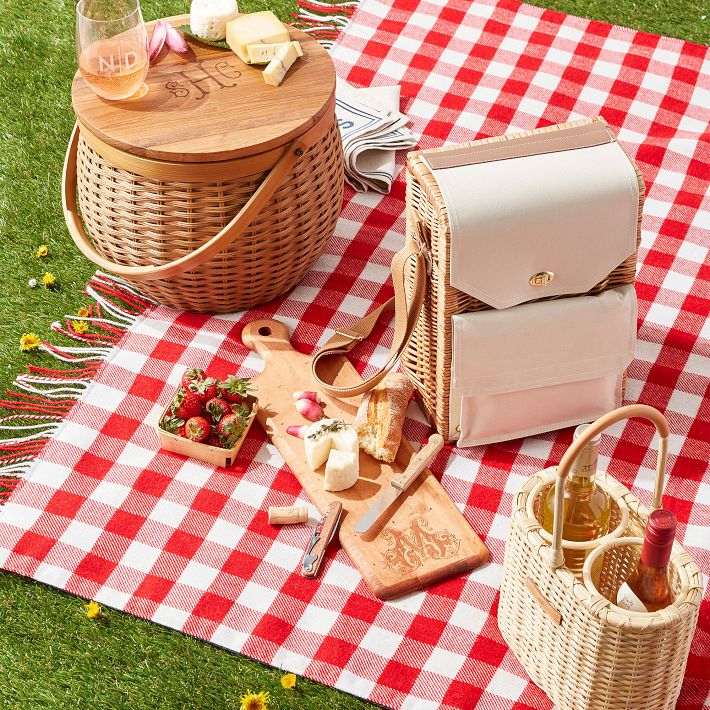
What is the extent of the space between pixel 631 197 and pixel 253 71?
0.93 metres

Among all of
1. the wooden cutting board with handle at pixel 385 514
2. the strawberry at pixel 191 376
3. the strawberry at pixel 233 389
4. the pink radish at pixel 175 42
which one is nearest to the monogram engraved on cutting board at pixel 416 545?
the wooden cutting board with handle at pixel 385 514

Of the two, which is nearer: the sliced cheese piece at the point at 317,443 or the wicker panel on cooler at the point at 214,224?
the sliced cheese piece at the point at 317,443

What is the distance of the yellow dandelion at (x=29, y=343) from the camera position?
2838 mm

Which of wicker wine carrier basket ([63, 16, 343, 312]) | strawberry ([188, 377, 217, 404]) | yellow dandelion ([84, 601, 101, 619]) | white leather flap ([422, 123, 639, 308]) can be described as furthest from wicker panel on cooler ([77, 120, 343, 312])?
yellow dandelion ([84, 601, 101, 619])

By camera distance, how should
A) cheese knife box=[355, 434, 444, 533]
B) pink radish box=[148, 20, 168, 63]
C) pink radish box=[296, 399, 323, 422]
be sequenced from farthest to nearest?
pink radish box=[148, 20, 168, 63], pink radish box=[296, 399, 323, 422], cheese knife box=[355, 434, 444, 533]

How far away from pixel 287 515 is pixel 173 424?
33cm

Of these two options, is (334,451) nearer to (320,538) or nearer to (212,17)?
(320,538)

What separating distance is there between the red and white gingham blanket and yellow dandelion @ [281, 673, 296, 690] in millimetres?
22

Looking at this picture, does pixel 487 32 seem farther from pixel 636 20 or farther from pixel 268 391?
pixel 268 391

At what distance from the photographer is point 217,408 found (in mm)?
2545

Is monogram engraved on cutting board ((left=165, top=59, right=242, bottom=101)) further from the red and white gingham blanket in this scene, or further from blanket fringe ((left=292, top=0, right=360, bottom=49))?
blanket fringe ((left=292, top=0, right=360, bottom=49))

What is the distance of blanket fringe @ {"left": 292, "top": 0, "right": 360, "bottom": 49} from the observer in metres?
3.66

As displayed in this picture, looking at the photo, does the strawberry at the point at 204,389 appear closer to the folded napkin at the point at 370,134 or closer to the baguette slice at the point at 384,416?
the baguette slice at the point at 384,416

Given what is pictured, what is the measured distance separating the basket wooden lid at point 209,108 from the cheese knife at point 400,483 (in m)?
0.73
